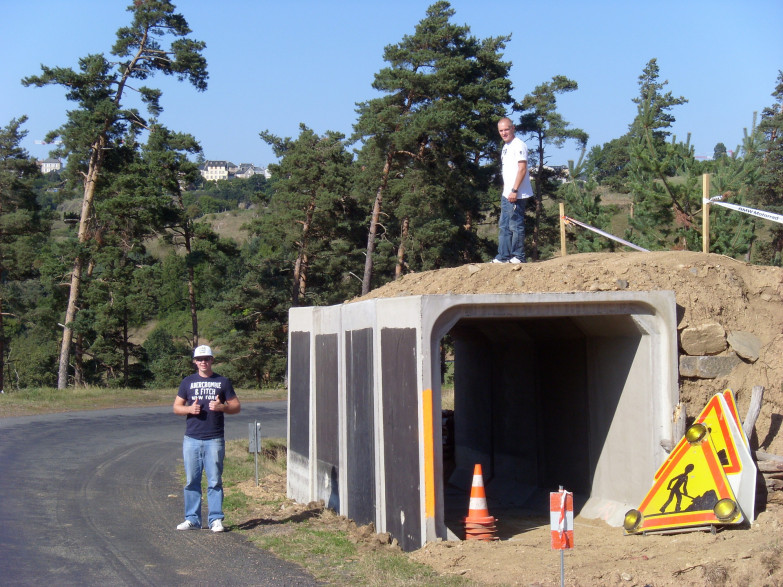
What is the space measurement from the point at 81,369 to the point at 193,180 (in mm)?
10163

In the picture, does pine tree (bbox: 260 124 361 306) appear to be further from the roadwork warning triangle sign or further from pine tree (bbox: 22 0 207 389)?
the roadwork warning triangle sign

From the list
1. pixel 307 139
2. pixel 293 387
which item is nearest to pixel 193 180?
pixel 307 139

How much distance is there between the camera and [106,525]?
9.45 m

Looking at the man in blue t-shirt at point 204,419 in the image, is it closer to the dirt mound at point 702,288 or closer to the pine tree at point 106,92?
Answer: the dirt mound at point 702,288

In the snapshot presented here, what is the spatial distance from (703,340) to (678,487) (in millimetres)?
1729

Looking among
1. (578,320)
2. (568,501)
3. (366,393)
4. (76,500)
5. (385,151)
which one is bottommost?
(76,500)

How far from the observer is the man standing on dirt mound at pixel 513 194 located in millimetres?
10961

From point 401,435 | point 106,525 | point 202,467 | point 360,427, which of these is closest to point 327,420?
point 360,427

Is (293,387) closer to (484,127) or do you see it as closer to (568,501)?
(568,501)

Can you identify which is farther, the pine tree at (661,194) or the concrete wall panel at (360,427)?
the pine tree at (661,194)

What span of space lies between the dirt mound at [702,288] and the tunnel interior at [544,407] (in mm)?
524

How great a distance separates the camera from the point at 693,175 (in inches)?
726

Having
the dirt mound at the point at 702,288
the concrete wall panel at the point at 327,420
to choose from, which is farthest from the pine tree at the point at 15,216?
the dirt mound at the point at 702,288

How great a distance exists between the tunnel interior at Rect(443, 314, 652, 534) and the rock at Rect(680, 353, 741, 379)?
0.40 m
